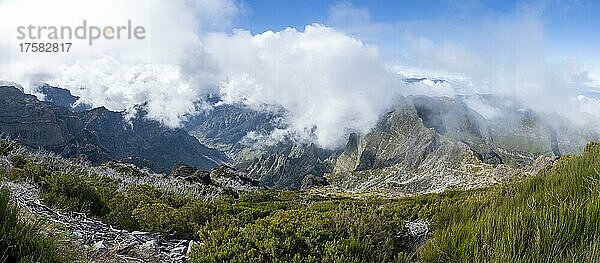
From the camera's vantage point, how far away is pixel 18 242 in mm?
4445

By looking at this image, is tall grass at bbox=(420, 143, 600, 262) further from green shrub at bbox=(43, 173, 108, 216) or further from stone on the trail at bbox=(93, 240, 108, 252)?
green shrub at bbox=(43, 173, 108, 216)

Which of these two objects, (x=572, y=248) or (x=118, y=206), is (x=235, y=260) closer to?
(x=572, y=248)

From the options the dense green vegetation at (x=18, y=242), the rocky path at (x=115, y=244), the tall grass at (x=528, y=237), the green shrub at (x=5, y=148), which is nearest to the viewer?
the tall grass at (x=528, y=237)

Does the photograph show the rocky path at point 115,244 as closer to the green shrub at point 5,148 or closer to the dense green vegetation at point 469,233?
the dense green vegetation at point 469,233

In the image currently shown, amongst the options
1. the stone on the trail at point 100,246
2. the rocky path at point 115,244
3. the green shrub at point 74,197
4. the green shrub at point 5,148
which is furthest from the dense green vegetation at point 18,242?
the green shrub at point 5,148

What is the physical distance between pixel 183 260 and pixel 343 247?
2906 mm

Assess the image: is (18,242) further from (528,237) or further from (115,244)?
(528,237)

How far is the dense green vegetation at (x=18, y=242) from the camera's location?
4414mm

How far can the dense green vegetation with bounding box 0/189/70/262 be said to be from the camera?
4.41m

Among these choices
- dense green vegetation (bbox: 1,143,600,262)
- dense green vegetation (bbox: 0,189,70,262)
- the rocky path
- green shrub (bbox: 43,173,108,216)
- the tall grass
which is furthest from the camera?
green shrub (bbox: 43,173,108,216)

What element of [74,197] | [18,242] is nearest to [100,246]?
[18,242]

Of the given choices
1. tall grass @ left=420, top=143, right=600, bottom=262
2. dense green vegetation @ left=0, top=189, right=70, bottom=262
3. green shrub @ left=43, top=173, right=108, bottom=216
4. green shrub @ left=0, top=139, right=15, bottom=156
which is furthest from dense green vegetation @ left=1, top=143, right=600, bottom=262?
green shrub @ left=0, top=139, right=15, bottom=156

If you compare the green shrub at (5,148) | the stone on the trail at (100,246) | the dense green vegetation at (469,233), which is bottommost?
the green shrub at (5,148)

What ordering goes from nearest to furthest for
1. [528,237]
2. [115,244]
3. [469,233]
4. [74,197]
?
[528,237], [469,233], [115,244], [74,197]
